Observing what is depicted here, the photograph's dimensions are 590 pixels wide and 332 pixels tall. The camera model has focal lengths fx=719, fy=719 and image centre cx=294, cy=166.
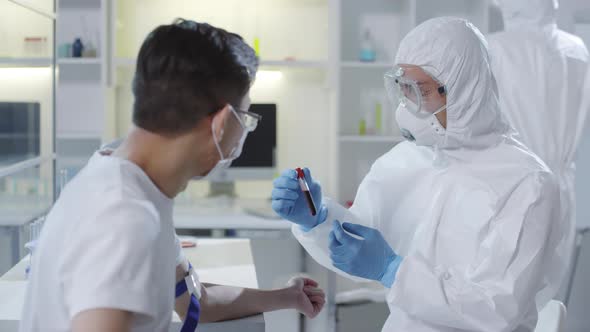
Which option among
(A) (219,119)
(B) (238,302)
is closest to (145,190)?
(A) (219,119)

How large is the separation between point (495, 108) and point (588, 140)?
2.57 metres

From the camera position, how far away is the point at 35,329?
0.99 metres

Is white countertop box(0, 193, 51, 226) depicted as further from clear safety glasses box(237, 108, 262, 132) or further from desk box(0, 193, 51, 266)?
clear safety glasses box(237, 108, 262, 132)

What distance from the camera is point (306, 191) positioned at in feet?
5.62

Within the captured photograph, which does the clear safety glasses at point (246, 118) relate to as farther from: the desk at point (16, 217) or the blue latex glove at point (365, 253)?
the desk at point (16, 217)

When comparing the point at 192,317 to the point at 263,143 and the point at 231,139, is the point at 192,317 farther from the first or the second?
the point at 263,143

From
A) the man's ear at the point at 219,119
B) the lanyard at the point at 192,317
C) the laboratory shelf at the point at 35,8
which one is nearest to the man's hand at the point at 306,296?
the lanyard at the point at 192,317

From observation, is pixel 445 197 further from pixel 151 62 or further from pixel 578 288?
pixel 578 288

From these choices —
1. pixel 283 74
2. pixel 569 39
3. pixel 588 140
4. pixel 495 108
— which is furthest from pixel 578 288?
pixel 495 108

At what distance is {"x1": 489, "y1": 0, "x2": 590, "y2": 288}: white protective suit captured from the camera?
113 inches

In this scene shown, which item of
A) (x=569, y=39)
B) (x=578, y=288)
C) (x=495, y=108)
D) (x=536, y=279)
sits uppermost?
(x=569, y=39)

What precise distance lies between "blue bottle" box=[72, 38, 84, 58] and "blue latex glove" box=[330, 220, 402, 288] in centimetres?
253

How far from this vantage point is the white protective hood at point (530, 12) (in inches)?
117

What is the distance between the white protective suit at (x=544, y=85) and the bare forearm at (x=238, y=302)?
1636 millimetres
